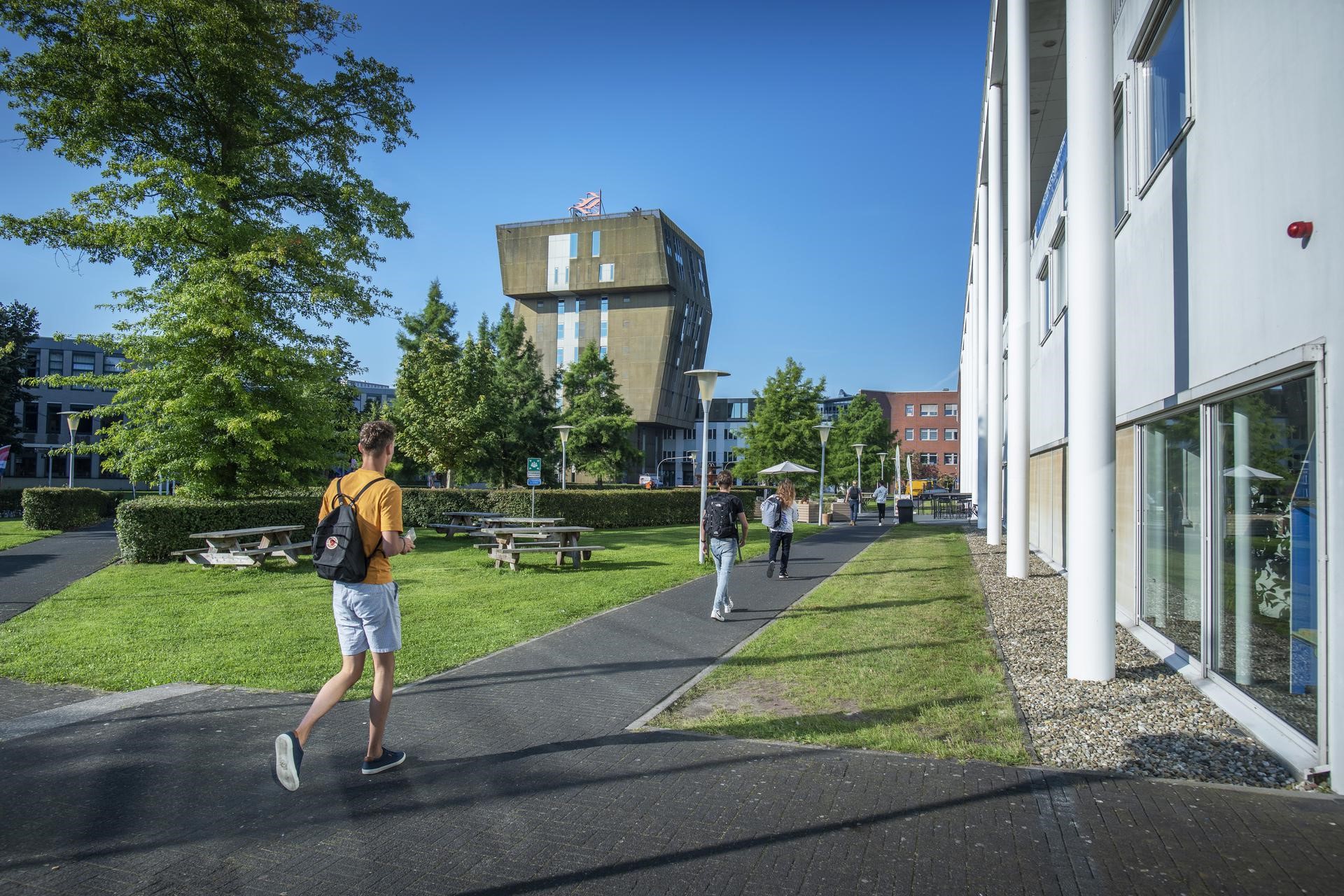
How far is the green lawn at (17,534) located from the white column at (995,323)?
915 inches

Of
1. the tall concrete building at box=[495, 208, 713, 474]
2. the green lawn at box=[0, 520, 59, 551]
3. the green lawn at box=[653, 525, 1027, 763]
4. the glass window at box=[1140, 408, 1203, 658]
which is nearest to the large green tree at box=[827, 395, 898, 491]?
the tall concrete building at box=[495, 208, 713, 474]

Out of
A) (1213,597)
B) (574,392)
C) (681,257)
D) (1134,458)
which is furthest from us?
(681,257)

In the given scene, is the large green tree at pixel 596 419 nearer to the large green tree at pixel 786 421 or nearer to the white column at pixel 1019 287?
the large green tree at pixel 786 421

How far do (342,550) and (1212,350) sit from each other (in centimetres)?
604

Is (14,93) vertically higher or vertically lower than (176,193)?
higher

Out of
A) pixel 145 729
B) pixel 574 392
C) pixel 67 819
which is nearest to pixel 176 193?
pixel 145 729

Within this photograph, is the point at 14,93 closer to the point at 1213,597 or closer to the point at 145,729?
the point at 145,729

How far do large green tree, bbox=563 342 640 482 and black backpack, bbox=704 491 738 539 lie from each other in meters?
36.2

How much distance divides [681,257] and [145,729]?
248 ft

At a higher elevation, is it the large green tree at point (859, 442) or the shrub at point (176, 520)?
the large green tree at point (859, 442)

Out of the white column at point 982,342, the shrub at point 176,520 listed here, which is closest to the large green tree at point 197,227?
the shrub at point 176,520

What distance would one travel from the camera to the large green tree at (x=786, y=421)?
141 ft

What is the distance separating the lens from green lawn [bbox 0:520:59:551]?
21192 millimetres

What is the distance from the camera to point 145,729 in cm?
554
